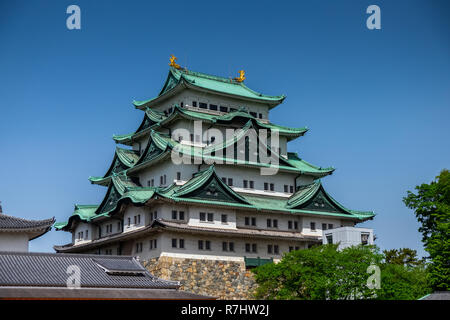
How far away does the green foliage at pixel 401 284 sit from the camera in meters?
42.2

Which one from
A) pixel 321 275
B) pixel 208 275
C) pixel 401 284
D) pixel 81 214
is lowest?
pixel 401 284

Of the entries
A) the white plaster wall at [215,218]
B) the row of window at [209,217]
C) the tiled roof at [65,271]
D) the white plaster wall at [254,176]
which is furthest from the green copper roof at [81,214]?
the tiled roof at [65,271]

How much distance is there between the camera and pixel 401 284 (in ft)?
143

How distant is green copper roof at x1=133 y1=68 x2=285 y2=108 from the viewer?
2454 inches

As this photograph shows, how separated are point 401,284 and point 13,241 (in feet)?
96.4

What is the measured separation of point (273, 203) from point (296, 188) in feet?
Answer: 18.0

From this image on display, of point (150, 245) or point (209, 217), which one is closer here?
point (150, 245)

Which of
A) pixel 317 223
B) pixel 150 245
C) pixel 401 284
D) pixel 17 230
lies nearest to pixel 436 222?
pixel 401 284

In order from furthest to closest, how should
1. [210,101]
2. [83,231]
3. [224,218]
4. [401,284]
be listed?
[210,101] < [83,231] < [224,218] < [401,284]

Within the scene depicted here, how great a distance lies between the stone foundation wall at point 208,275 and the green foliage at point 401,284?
12093 millimetres

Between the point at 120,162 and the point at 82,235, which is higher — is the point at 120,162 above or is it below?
above

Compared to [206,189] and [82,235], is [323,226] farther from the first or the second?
[82,235]

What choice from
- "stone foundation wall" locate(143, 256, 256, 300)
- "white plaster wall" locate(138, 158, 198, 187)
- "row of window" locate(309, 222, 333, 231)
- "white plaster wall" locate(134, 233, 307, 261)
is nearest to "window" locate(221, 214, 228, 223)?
"white plaster wall" locate(134, 233, 307, 261)
